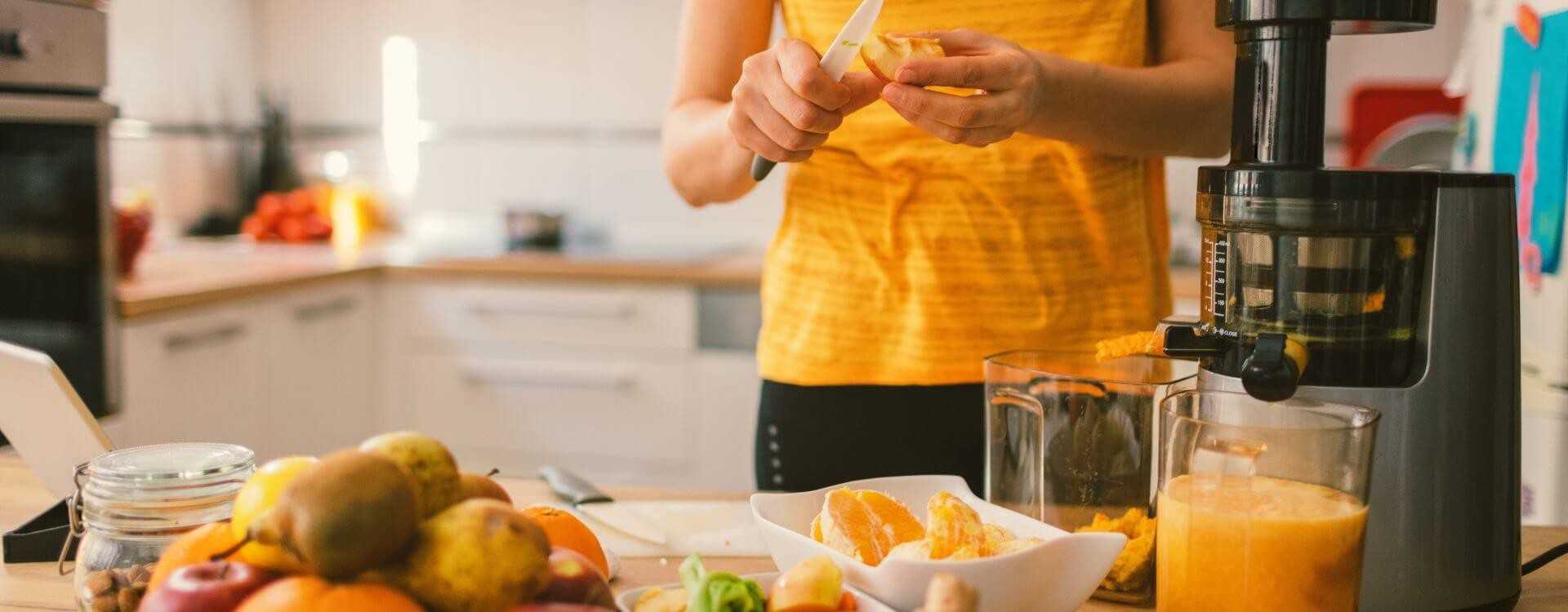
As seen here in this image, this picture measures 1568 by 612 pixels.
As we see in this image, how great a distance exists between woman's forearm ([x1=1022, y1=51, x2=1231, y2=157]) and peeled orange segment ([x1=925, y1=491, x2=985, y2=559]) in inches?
13.9

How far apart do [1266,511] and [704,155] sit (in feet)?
1.98

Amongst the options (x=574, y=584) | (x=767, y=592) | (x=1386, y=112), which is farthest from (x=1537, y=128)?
(x=1386, y=112)

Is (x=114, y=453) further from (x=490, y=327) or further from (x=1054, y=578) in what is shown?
(x=490, y=327)

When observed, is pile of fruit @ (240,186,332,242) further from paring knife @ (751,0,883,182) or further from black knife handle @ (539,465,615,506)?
paring knife @ (751,0,883,182)

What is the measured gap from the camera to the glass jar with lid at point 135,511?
68 cm

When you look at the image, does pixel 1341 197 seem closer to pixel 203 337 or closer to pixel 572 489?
pixel 572 489

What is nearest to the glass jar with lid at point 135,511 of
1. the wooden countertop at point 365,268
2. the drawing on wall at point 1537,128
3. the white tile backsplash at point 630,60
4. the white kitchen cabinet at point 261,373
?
the drawing on wall at point 1537,128

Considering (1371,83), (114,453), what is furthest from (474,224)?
(114,453)

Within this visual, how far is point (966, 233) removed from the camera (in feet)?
3.66

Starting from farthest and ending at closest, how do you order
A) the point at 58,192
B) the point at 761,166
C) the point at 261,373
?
1. the point at 261,373
2. the point at 58,192
3. the point at 761,166

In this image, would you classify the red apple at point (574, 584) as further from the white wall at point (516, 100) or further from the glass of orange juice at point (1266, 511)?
the white wall at point (516, 100)

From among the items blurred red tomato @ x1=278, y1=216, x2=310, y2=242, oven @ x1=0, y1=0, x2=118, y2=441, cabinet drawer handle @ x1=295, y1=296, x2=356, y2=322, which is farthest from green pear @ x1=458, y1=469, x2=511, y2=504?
blurred red tomato @ x1=278, y1=216, x2=310, y2=242

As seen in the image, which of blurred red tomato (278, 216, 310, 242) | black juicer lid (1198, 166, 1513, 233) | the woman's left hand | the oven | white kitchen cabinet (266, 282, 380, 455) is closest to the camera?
black juicer lid (1198, 166, 1513, 233)

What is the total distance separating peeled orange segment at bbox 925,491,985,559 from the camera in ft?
2.15
